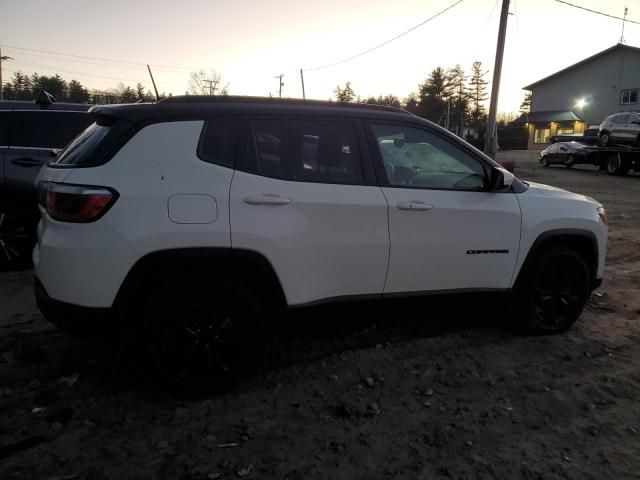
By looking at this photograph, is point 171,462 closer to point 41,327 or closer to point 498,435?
point 498,435

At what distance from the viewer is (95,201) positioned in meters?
2.69

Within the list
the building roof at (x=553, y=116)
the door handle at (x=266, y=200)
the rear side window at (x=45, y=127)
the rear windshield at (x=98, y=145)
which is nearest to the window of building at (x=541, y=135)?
the building roof at (x=553, y=116)

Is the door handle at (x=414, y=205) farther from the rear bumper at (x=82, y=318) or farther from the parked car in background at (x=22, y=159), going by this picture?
the parked car in background at (x=22, y=159)

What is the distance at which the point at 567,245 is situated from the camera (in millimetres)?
4188

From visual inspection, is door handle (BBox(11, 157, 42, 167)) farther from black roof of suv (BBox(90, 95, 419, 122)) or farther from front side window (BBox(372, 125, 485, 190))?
front side window (BBox(372, 125, 485, 190))

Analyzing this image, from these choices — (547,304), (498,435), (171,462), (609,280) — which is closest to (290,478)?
(171,462)

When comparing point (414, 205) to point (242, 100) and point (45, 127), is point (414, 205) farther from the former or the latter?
point (45, 127)

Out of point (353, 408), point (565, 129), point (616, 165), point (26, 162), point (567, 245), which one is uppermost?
point (565, 129)

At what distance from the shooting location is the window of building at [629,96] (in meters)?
42.6

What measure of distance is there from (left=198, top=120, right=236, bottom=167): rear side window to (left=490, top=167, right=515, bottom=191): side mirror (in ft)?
6.50

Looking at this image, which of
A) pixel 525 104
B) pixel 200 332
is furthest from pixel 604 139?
pixel 525 104

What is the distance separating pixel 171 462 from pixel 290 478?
64cm

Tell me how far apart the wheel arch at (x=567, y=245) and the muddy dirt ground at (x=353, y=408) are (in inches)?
16.5

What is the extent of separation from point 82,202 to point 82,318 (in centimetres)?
67
